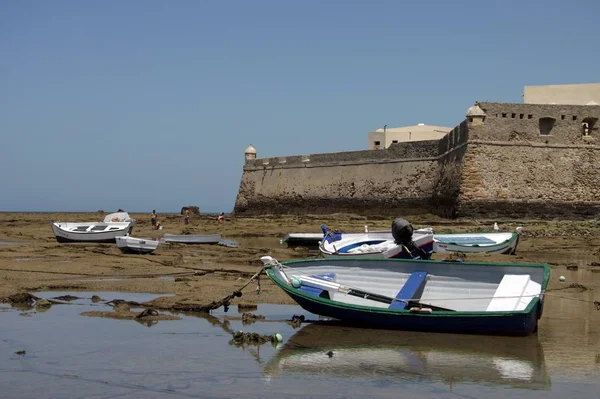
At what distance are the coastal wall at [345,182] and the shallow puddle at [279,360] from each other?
26566mm

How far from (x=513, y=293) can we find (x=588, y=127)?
23.4m

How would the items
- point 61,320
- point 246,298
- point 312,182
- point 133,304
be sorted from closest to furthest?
point 61,320
point 133,304
point 246,298
point 312,182

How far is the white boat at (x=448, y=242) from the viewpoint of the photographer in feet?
54.9

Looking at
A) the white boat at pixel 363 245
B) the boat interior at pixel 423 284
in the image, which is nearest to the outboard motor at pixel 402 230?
the boat interior at pixel 423 284

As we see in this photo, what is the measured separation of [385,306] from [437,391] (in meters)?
3.01

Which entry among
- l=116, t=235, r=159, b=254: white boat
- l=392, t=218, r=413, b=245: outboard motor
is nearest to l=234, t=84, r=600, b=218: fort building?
l=116, t=235, r=159, b=254: white boat

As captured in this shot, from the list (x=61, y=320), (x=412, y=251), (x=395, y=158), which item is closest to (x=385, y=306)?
A: (x=412, y=251)

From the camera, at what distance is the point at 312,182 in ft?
140

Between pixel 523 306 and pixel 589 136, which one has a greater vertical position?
pixel 589 136

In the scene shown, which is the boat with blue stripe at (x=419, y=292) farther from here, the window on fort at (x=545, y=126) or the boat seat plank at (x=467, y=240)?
the window on fort at (x=545, y=126)

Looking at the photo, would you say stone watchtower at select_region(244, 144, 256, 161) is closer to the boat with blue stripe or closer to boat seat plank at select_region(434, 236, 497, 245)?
boat seat plank at select_region(434, 236, 497, 245)

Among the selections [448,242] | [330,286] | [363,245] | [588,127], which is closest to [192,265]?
[363,245]

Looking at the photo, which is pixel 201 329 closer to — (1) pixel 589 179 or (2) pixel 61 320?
(2) pixel 61 320

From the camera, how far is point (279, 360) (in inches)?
310
